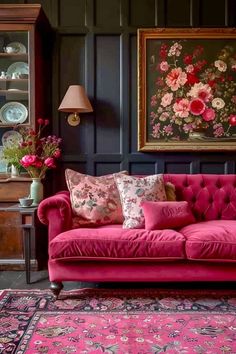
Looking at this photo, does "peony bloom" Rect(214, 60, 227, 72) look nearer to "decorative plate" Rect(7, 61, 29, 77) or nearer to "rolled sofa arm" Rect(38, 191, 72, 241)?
"decorative plate" Rect(7, 61, 29, 77)

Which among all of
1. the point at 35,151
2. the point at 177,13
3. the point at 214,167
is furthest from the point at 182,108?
the point at 35,151

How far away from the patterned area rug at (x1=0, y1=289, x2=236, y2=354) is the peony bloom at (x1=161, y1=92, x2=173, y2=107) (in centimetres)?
183

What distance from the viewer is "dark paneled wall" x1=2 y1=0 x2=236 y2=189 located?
3775 millimetres

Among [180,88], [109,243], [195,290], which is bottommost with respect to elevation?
[195,290]

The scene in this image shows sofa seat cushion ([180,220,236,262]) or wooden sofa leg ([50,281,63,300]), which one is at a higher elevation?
sofa seat cushion ([180,220,236,262])

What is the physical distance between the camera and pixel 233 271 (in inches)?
105

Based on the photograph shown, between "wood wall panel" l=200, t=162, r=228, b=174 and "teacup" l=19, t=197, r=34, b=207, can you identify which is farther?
"wood wall panel" l=200, t=162, r=228, b=174

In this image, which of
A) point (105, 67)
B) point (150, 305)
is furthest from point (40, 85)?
point (150, 305)

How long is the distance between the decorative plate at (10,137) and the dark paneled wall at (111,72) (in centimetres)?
38

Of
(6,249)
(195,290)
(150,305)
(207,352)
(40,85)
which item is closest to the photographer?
(207,352)

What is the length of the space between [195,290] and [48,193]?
1.75m

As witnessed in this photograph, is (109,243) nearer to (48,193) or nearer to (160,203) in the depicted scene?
(160,203)

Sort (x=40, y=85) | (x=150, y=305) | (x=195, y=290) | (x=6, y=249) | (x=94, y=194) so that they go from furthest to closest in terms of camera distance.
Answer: (x=40, y=85) < (x=6, y=249) < (x=94, y=194) < (x=195, y=290) < (x=150, y=305)

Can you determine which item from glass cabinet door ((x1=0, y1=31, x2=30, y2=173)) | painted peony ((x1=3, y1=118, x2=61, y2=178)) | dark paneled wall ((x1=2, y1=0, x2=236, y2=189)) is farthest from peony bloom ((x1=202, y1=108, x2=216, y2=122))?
glass cabinet door ((x1=0, y1=31, x2=30, y2=173))
